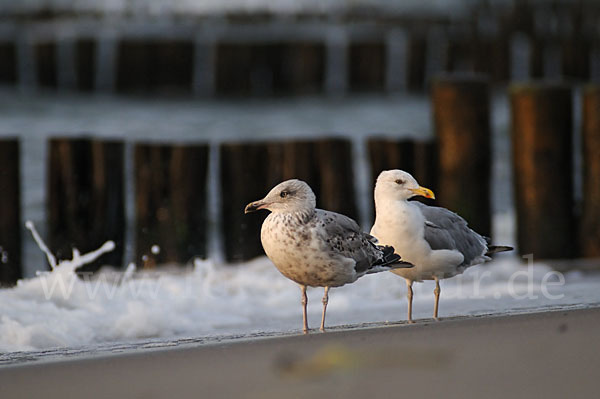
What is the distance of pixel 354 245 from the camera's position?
16.0 ft

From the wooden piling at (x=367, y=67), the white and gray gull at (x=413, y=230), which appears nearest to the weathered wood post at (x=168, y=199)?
the white and gray gull at (x=413, y=230)

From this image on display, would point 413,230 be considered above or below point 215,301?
above

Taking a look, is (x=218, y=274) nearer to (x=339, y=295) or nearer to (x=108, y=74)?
(x=339, y=295)

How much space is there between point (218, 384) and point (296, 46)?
18.1m

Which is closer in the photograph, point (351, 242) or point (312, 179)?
point (351, 242)

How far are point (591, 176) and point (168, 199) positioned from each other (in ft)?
10.9

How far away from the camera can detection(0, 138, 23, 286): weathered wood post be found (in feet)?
24.9

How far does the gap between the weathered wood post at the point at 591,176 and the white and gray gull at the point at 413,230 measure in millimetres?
3568

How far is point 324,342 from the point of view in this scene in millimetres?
4203

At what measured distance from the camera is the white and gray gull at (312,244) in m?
4.69

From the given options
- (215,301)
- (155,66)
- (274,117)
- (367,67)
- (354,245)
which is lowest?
(215,301)

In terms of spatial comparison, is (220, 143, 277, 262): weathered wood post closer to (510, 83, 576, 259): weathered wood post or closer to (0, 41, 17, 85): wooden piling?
(510, 83, 576, 259): weathered wood post

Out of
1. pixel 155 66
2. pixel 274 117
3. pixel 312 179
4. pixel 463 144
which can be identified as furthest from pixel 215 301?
pixel 155 66

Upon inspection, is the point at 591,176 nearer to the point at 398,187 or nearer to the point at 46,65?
→ the point at 398,187
